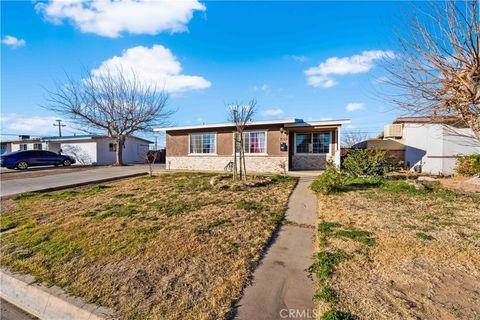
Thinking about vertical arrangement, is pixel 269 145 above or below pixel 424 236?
above

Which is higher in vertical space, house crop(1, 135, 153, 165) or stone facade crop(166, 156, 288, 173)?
house crop(1, 135, 153, 165)

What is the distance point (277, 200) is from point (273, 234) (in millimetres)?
2536

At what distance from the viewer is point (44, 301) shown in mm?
3037

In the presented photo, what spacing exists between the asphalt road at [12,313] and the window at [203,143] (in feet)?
43.2

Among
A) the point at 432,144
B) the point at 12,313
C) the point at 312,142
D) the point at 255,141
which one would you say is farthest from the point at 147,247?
the point at 432,144

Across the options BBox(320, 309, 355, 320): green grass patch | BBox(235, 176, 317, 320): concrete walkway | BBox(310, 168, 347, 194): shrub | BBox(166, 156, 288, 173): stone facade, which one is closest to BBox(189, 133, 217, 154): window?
BBox(166, 156, 288, 173): stone facade

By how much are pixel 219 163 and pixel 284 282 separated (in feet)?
42.0

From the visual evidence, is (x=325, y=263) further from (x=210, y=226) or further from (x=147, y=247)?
(x=147, y=247)

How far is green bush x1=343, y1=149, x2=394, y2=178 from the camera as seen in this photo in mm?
10570

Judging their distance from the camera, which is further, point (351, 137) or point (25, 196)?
point (351, 137)

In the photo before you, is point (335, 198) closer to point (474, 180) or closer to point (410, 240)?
point (410, 240)

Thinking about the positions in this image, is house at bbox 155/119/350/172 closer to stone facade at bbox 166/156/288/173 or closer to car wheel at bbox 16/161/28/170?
stone facade at bbox 166/156/288/173

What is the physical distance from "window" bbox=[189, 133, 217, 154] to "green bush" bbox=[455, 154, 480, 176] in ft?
44.3

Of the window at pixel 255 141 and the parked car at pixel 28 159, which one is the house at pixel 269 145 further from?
the parked car at pixel 28 159
